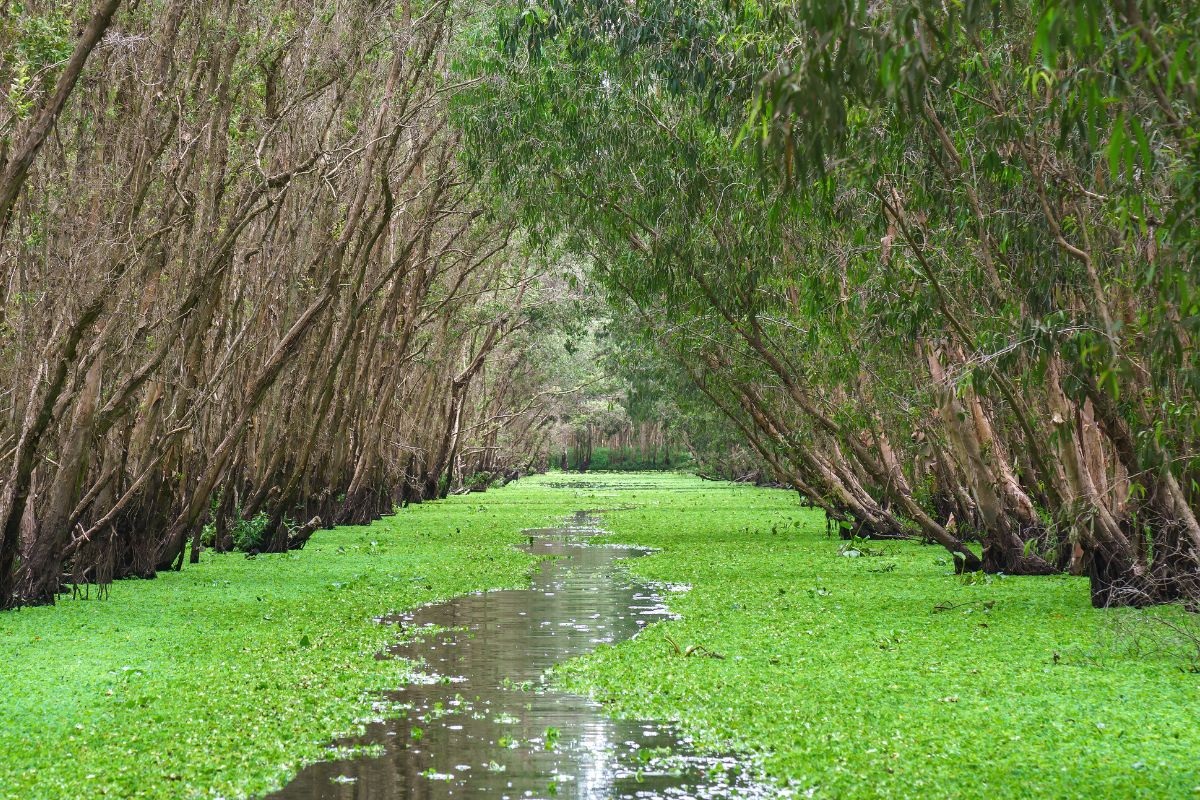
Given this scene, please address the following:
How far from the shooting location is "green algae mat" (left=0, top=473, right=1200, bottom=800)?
6.55m

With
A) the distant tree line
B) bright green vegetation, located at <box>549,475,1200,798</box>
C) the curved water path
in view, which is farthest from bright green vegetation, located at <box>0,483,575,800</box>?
the distant tree line

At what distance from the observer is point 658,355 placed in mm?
25578

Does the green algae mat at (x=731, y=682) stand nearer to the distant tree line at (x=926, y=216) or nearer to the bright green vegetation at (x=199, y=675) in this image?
the bright green vegetation at (x=199, y=675)

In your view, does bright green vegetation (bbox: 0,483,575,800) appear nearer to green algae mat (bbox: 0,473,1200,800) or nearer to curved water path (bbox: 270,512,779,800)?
green algae mat (bbox: 0,473,1200,800)

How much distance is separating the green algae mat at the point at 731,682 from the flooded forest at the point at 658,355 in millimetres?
49

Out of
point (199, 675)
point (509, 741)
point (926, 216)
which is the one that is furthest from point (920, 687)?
point (926, 216)

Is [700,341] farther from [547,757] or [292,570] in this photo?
[547,757]

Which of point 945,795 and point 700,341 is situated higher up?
point 700,341

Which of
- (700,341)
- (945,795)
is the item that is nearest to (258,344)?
(700,341)

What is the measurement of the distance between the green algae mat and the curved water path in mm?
262

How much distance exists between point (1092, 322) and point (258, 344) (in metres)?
14.1

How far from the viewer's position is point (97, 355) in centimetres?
1312

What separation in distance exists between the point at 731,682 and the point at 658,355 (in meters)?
16.6

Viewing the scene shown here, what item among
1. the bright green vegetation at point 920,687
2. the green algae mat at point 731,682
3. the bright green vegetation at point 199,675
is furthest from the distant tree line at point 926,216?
the bright green vegetation at point 199,675
